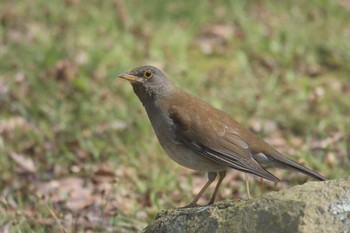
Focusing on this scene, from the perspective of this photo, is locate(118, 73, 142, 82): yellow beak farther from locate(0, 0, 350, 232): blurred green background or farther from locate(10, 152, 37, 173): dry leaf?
locate(10, 152, 37, 173): dry leaf

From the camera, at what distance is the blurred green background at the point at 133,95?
737 centimetres

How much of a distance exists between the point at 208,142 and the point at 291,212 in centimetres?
185

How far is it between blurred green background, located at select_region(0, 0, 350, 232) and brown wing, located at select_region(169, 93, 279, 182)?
988 mm

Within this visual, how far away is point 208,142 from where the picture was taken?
5.81 m

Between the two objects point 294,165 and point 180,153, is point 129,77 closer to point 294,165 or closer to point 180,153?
point 180,153

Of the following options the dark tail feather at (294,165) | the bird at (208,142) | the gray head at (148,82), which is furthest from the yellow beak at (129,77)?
the dark tail feather at (294,165)

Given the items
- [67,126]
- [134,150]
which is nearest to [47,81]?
[67,126]

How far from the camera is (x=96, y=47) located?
989 cm

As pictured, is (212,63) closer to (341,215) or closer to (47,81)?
(47,81)

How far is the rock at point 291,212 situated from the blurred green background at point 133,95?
6.35ft

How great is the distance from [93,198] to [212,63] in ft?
12.2

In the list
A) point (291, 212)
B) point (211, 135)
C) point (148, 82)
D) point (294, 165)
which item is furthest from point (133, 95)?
point (291, 212)

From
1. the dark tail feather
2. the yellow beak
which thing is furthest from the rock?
the yellow beak

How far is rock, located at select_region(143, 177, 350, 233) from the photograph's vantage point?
3.99 metres
